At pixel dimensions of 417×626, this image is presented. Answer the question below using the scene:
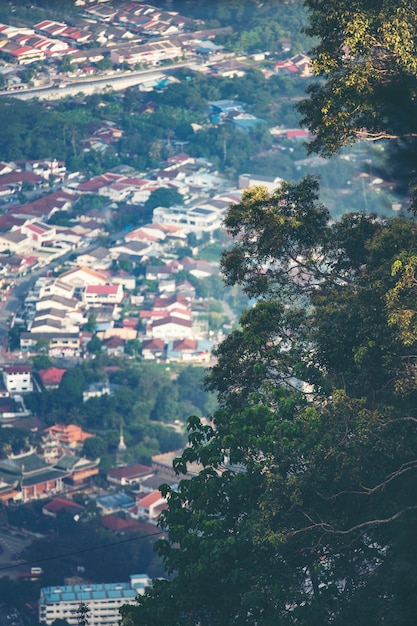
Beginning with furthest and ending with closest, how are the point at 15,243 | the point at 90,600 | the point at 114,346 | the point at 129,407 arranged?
1. the point at 15,243
2. the point at 114,346
3. the point at 129,407
4. the point at 90,600

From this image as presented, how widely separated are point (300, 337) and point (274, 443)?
1285mm

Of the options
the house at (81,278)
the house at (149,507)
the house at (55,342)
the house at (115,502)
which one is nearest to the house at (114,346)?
the house at (55,342)

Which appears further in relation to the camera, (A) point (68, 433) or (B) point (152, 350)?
(B) point (152, 350)

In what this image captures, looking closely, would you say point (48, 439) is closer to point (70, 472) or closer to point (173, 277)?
point (70, 472)

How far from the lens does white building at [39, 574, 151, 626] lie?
1895cm

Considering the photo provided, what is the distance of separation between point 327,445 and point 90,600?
1183 cm

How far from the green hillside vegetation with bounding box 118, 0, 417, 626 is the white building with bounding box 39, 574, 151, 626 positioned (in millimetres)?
10224

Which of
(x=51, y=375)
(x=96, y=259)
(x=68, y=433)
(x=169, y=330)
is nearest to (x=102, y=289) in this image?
(x=96, y=259)

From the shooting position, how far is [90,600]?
19281 mm

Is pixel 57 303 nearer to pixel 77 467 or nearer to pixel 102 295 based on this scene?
→ pixel 102 295

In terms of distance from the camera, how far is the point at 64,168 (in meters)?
43.6

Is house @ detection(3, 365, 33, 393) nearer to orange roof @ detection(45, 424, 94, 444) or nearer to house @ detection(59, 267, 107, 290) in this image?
orange roof @ detection(45, 424, 94, 444)

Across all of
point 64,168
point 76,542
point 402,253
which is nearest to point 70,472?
point 76,542

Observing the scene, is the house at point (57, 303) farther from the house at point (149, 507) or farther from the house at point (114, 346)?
the house at point (149, 507)
